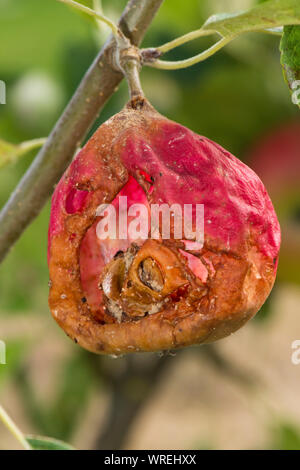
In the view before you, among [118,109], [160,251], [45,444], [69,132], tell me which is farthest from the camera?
[118,109]

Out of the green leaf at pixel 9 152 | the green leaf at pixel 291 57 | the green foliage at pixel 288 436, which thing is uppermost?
the green leaf at pixel 291 57

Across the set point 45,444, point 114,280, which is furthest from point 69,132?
point 45,444

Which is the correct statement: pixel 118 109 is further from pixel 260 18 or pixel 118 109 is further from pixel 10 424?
pixel 260 18

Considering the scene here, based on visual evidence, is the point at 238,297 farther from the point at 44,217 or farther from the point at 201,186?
the point at 44,217

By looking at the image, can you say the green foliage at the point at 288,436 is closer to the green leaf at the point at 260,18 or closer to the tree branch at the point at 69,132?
the tree branch at the point at 69,132

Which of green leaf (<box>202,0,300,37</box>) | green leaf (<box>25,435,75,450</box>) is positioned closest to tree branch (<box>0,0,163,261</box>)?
green leaf (<box>202,0,300,37</box>)

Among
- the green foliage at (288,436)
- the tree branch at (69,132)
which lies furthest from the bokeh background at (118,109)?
the tree branch at (69,132)

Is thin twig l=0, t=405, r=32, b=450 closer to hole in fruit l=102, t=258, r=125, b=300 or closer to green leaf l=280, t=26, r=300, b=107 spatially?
hole in fruit l=102, t=258, r=125, b=300

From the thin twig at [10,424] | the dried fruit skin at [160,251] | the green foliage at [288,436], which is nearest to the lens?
the dried fruit skin at [160,251]
